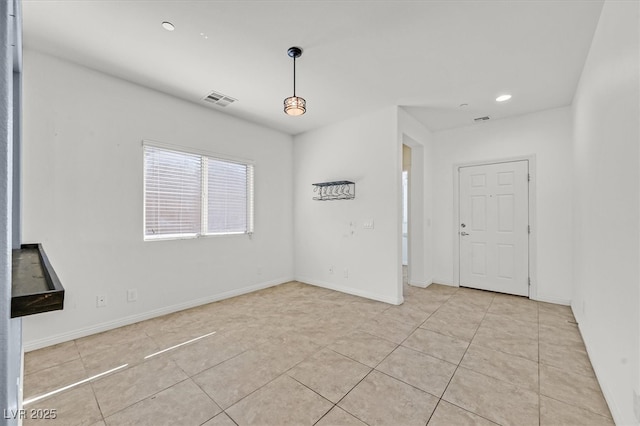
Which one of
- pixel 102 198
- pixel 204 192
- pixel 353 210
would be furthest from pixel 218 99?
pixel 353 210

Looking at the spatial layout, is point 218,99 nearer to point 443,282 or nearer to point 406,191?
point 406,191

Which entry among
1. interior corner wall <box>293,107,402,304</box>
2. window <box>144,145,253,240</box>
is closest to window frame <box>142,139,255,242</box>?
window <box>144,145,253,240</box>

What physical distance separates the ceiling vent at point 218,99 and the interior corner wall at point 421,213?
285 centimetres

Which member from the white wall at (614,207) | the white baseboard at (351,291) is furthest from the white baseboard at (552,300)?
the white baseboard at (351,291)

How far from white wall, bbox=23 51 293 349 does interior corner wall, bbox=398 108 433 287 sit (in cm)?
299

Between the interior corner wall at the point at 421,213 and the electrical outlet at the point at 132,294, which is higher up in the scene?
the interior corner wall at the point at 421,213

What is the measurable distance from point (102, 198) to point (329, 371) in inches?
112

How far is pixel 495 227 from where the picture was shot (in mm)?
4246

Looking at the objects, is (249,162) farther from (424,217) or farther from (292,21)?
(424,217)

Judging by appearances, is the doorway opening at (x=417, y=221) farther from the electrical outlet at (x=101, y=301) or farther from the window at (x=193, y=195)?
the electrical outlet at (x=101, y=301)

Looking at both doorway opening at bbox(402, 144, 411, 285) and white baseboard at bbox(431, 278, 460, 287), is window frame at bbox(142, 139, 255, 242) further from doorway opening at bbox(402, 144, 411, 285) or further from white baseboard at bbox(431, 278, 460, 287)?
white baseboard at bbox(431, 278, 460, 287)

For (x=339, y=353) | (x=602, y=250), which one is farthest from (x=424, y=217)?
(x=339, y=353)

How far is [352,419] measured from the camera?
5.44 ft

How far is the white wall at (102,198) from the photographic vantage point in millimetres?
2529
